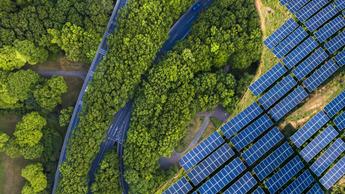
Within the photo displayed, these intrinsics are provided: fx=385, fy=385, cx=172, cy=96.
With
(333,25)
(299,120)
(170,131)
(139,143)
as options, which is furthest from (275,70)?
(139,143)

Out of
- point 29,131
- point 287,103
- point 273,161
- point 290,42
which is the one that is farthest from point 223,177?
point 29,131

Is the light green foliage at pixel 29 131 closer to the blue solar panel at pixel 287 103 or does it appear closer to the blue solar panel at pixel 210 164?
the blue solar panel at pixel 210 164

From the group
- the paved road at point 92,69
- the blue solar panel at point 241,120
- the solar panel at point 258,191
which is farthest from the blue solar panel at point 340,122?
the paved road at point 92,69

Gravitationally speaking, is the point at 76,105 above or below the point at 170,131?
above

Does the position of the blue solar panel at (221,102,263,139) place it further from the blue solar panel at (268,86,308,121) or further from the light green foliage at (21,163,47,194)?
the light green foliage at (21,163,47,194)

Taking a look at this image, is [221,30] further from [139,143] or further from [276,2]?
[139,143]
